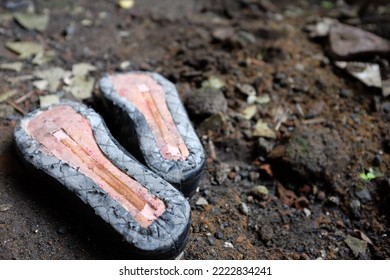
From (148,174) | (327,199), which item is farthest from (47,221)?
(327,199)

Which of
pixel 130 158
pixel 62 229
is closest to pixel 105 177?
pixel 130 158

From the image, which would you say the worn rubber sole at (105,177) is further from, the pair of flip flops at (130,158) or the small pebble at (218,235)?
the small pebble at (218,235)

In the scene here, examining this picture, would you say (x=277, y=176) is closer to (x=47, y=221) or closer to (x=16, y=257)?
(x=47, y=221)

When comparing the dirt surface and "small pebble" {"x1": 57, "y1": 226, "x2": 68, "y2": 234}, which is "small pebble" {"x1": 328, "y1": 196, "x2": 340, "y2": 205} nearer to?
the dirt surface

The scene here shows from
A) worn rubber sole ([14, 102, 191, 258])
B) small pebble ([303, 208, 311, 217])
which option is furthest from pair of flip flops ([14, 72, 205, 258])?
small pebble ([303, 208, 311, 217])

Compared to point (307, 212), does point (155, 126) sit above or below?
above

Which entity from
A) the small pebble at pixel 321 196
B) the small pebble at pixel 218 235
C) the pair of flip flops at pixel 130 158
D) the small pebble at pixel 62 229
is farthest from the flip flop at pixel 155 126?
the small pebble at pixel 321 196

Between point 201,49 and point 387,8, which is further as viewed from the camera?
point 387,8

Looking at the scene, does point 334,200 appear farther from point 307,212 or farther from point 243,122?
point 243,122
